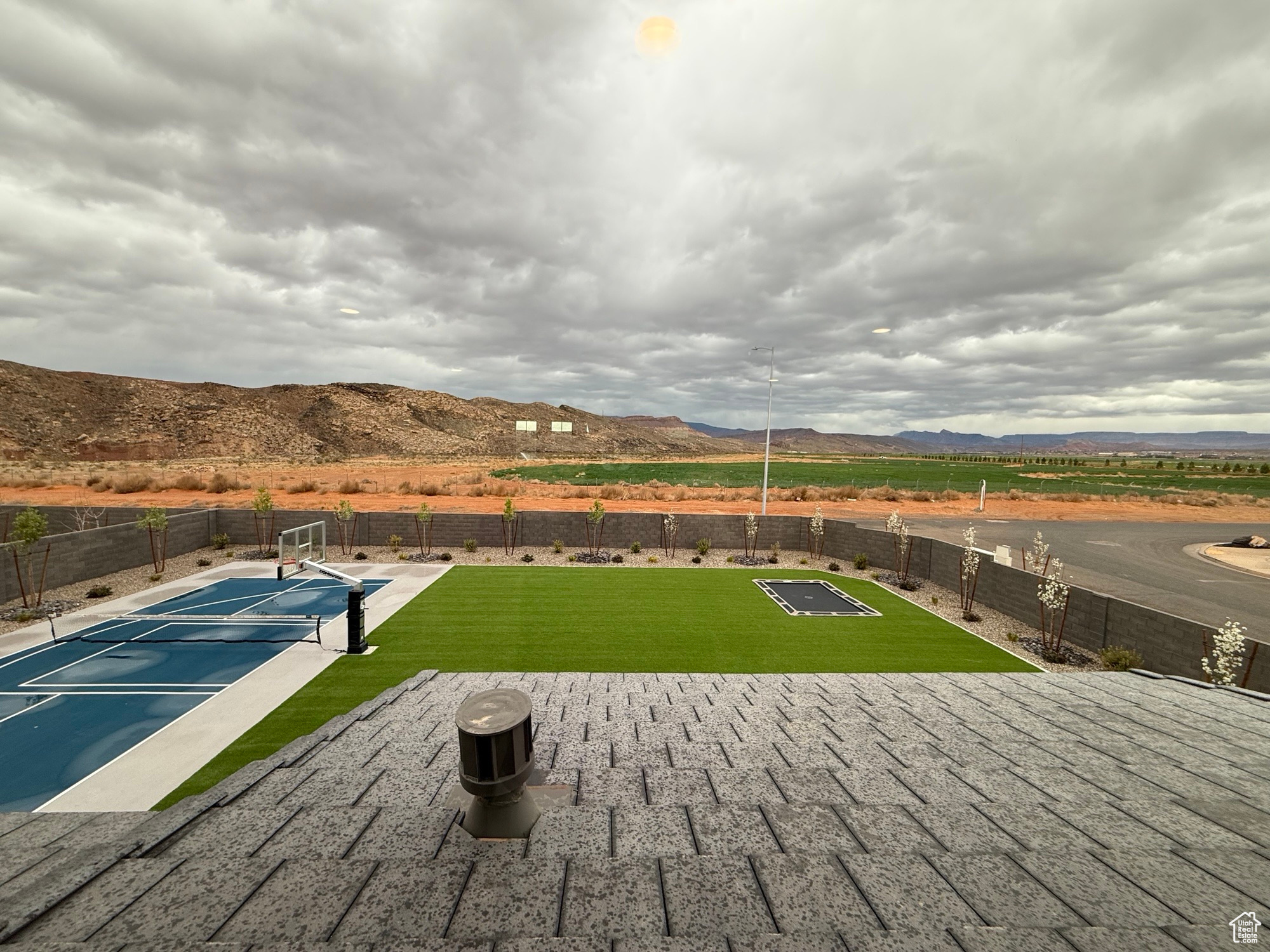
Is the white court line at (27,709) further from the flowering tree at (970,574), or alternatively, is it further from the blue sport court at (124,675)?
the flowering tree at (970,574)

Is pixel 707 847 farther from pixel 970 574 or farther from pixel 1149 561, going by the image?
pixel 1149 561

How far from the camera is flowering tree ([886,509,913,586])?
1720cm

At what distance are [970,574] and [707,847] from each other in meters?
14.9

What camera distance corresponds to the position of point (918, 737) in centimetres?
555

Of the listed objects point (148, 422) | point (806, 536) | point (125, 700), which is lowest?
point (125, 700)

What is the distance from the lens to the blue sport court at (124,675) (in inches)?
289

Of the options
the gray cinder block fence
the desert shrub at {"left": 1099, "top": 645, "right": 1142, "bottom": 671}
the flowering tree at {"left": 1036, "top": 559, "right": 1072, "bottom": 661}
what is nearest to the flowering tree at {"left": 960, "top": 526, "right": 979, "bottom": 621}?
the gray cinder block fence

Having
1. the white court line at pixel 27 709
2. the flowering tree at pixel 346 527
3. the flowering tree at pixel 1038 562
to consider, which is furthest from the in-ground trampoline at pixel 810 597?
the flowering tree at pixel 346 527

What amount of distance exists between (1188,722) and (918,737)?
148 inches

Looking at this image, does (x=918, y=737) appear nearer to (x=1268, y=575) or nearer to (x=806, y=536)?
(x=806, y=536)

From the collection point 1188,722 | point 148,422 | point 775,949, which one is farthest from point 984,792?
point 148,422

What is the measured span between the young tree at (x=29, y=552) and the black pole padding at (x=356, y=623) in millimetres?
10154

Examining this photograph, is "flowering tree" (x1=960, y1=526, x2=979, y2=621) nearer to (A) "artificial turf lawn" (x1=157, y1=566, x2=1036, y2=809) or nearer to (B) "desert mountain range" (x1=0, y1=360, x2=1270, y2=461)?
(A) "artificial turf lawn" (x1=157, y1=566, x2=1036, y2=809)

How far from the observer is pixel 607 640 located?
1162 cm
